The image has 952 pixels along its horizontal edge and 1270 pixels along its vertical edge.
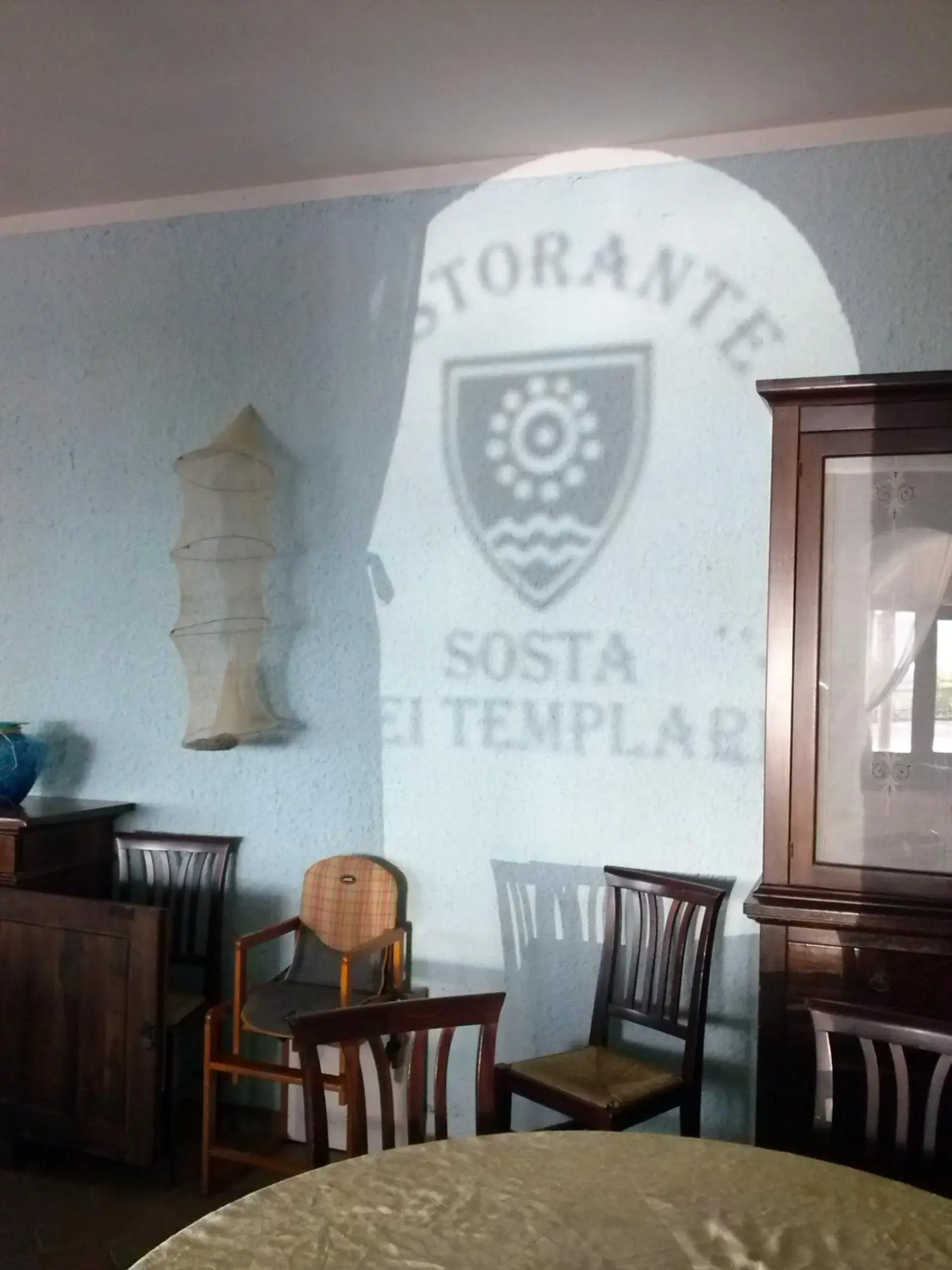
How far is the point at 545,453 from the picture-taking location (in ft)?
9.73

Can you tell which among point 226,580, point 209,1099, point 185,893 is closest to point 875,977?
point 209,1099

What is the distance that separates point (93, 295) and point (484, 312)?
4.21 ft

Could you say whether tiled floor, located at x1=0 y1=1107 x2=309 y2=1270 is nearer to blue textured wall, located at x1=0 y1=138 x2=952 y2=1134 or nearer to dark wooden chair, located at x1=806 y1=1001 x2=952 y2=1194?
blue textured wall, located at x1=0 y1=138 x2=952 y2=1134

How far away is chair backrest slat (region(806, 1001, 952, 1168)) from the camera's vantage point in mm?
1569

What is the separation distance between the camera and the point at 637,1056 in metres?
2.85

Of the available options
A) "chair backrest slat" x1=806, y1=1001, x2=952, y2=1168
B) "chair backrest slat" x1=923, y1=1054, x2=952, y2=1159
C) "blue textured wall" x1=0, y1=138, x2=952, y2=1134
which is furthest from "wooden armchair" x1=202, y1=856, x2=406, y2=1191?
"chair backrest slat" x1=923, y1=1054, x2=952, y2=1159

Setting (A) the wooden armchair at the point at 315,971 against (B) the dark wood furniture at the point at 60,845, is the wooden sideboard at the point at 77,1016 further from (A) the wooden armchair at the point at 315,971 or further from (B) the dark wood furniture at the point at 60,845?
(A) the wooden armchair at the point at 315,971

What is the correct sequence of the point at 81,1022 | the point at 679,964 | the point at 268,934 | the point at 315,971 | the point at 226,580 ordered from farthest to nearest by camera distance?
the point at 226,580 < the point at 315,971 < the point at 268,934 < the point at 81,1022 < the point at 679,964

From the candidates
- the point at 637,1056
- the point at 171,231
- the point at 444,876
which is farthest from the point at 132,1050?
the point at 171,231

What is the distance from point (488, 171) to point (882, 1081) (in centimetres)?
241

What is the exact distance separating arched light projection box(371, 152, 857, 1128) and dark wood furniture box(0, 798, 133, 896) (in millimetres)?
895

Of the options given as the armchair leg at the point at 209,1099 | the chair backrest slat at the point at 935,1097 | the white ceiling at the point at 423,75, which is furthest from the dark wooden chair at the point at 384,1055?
the white ceiling at the point at 423,75

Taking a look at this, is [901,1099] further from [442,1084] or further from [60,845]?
[60,845]

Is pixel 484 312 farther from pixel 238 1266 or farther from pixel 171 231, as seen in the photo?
pixel 238 1266
